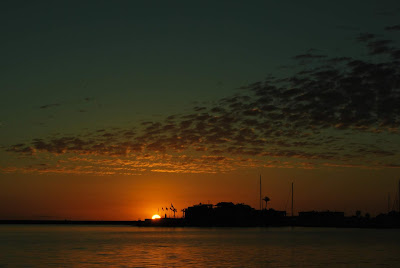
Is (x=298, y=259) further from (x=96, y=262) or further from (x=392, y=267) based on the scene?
(x=96, y=262)

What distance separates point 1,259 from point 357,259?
52.7 m

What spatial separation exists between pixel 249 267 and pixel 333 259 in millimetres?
18178

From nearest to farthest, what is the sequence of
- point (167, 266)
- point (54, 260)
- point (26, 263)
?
point (167, 266) < point (26, 263) < point (54, 260)

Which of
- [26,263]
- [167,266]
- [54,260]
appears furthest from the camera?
[54,260]

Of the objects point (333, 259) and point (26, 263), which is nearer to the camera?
point (26, 263)

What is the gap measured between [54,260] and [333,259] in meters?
40.6

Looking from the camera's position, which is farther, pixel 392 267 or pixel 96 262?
pixel 96 262

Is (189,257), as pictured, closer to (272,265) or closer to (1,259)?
(272,265)

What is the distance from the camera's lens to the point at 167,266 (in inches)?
2598

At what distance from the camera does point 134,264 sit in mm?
68750

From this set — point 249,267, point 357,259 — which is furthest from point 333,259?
point 249,267

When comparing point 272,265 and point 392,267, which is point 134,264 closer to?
point 272,265

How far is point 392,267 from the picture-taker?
67.2 metres

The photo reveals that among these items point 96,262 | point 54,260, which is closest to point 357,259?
point 96,262
